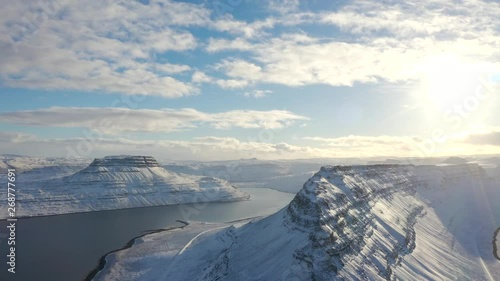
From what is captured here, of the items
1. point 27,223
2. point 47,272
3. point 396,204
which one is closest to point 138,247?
point 47,272

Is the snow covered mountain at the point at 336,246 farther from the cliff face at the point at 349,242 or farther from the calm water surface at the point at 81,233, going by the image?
the calm water surface at the point at 81,233

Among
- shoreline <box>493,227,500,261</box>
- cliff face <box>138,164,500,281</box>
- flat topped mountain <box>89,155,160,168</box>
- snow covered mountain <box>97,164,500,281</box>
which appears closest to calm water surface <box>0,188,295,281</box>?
snow covered mountain <box>97,164,500,281</box>

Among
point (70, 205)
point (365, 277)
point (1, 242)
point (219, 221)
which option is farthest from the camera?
point (70, 205)

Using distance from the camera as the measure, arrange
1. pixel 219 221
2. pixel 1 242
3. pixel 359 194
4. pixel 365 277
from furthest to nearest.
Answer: pixel 219 221
pixel 1 242
pixel 359 194
pixel 365 277

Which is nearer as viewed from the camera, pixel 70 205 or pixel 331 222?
pixel 331 222

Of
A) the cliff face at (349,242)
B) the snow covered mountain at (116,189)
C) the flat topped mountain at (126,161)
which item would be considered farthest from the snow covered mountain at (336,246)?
the flat topped mountain at (126,161)


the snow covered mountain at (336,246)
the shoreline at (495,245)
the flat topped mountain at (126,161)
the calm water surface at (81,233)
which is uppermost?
the flat topped mountain at (126,161)

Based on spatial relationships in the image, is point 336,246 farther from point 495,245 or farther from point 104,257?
point 495,245

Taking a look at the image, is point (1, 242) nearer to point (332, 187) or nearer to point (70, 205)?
point (70, 205)

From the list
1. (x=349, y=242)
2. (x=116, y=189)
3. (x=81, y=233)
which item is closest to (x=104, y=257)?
(x=81, y=233)
